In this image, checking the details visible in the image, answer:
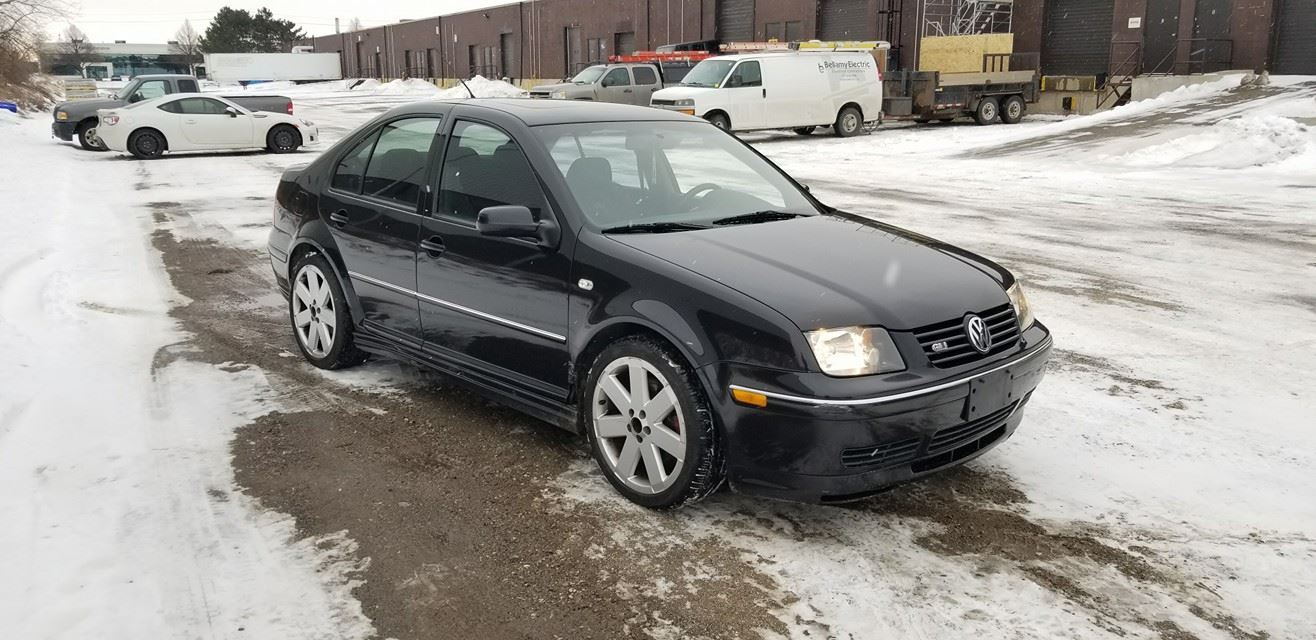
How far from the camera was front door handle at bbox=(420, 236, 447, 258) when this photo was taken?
4652 millimetres

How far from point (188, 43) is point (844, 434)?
148664 mm

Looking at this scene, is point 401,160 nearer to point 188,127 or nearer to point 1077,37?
point 188,127

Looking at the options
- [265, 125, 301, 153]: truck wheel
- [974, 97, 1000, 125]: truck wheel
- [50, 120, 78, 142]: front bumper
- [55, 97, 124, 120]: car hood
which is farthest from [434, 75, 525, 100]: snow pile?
[50, 120, 78, 142]: front bumper

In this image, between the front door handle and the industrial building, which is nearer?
the front door handle

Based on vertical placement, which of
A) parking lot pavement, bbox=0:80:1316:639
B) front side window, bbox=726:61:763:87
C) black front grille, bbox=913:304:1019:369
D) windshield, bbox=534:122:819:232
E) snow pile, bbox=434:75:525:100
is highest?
snow pile, bbox=434:75:525:100

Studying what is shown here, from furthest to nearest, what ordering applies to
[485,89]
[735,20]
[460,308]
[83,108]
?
1. [485,89]
2. [735,20]
3. [83,108]
4. [460,308]

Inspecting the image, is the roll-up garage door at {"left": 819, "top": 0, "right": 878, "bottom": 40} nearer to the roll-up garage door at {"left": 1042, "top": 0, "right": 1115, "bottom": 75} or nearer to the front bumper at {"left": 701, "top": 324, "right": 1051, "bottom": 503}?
the roll-up garage door at {"left": 1042, "top": 0, "right": 1115, "bottom": 75}

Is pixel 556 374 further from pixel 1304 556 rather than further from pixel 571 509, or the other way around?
pixel 1304 556

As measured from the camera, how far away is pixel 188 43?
13188cm

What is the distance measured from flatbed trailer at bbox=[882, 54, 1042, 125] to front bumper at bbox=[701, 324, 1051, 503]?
80.7 feet

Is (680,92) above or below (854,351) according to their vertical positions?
above

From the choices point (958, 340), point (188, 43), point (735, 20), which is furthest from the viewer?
point (188, 43)

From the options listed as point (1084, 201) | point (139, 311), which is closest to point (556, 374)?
point (139, 311)

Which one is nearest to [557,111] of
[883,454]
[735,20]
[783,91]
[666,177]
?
[666,177]
